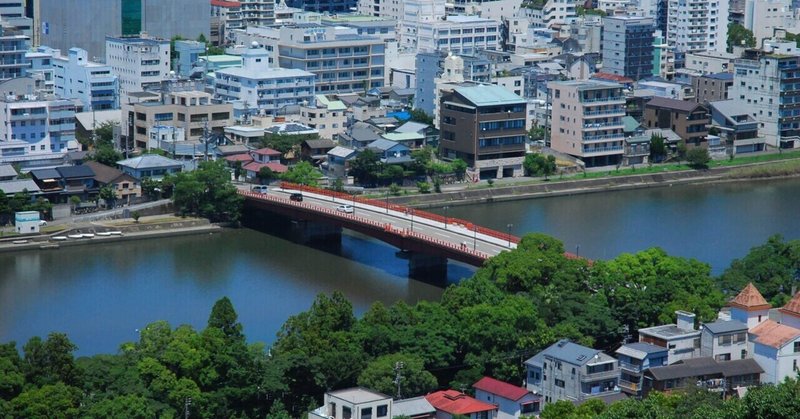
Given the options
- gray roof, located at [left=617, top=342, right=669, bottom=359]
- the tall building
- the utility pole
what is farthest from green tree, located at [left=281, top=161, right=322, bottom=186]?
the utility pole

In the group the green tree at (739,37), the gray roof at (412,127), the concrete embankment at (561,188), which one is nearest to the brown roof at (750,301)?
the concrete embankment at (561,188)

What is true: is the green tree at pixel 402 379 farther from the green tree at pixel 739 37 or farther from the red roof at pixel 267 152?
the green tree at pixel 739 37

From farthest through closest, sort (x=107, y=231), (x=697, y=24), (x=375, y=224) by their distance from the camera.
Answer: (x=697, y=24)
(x=107, y=231)
(x=375, y=224)

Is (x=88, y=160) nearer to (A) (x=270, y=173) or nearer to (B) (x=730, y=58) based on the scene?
(A) (x=270, y=173)

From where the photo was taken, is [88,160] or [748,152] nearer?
[88,160]

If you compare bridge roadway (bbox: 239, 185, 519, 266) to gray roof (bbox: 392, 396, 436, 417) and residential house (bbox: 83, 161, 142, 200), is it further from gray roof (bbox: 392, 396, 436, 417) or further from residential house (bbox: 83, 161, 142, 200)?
gray roof (bbox: 392, 396, 436, 417)

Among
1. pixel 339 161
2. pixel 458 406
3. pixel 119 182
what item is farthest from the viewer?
pixel 339 161

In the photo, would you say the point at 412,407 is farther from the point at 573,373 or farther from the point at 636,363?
the point at 636,363

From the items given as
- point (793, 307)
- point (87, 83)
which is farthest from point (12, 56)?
point (793, 307)

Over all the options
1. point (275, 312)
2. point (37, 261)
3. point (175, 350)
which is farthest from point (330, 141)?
point (175, 350)
